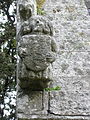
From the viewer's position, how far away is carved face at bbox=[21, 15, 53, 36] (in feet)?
10.9

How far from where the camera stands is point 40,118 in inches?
126

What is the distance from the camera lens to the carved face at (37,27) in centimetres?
331

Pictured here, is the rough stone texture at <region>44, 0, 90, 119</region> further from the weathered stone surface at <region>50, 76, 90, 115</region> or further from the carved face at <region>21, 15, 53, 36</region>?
the carved face at <region>21, 15, 53, 36</region>

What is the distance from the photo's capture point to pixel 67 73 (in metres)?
3.56

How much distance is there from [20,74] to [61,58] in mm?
647

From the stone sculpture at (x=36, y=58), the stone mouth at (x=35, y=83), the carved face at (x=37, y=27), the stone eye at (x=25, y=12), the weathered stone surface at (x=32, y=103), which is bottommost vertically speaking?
the weathered stone surface at (x=32, y=103)

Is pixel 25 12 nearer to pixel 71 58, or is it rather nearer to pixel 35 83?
pixel 71 58

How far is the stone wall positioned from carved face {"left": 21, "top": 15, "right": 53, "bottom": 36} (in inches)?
15.8

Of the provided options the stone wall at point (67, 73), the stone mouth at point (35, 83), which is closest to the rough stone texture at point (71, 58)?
the stone wall at point (67, 73)

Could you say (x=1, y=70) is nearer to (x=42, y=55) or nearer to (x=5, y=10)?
(x=5, y=10)

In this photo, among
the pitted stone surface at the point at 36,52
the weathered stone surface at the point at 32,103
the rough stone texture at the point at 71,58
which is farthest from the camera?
the rough stone texture at the point at 71,58

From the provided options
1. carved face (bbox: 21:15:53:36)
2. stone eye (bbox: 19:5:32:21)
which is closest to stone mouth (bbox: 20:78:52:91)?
carved face (bbox: 21:15:53:36)

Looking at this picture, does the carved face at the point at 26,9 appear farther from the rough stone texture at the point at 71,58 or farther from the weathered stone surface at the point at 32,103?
the weathered stone surface at the point at 32,103

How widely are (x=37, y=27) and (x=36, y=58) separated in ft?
1.26
